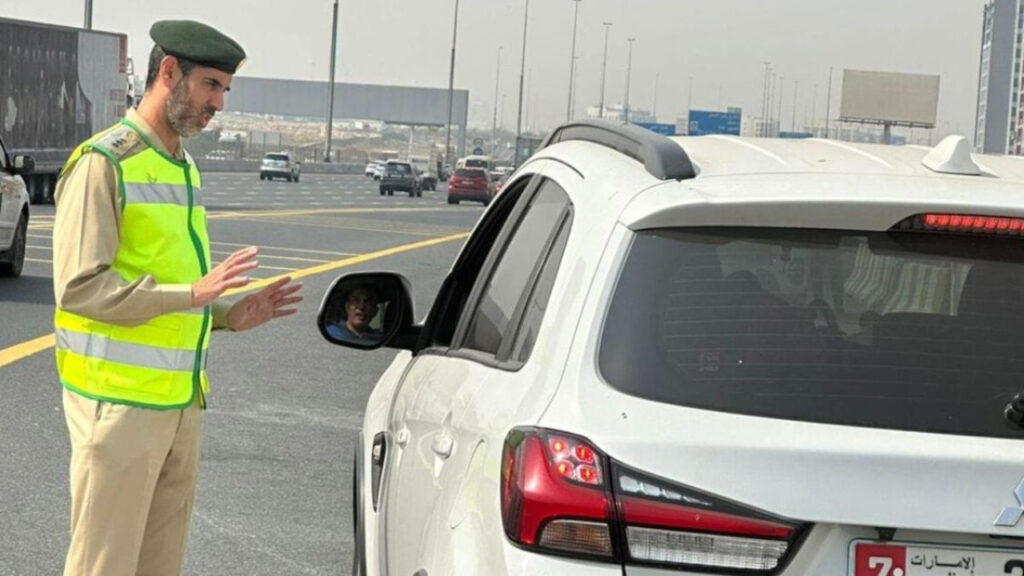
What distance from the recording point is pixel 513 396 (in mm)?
3439

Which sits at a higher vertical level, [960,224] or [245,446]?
[960,224]

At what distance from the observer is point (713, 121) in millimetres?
124562

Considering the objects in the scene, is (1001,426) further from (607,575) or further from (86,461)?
(86,461)

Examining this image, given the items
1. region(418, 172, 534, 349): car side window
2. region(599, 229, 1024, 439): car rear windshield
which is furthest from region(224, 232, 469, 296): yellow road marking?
region(599, 229, 1024, 439): car rear windshield

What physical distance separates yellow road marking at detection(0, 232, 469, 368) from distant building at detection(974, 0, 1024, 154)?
72.2 m

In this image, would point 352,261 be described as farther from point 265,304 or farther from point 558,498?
point 558,498

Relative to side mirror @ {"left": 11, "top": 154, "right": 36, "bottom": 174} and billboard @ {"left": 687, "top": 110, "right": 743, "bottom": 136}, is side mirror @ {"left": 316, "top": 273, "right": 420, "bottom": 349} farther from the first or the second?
billboard @ {"left": 687, "top": 110, "right": 743, "bottom": 136}

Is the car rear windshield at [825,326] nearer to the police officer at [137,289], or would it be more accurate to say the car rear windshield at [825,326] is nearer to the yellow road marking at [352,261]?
the police officer at [137,289]

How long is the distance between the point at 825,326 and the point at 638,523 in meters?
0.51

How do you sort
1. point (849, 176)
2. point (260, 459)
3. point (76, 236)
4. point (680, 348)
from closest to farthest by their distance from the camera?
point (680, 348) → point (849, 176) → point (76, 236) → point (260, 459)

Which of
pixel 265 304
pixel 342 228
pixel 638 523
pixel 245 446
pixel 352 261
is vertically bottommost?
pixel 342 228

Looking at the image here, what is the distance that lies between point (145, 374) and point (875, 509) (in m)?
2.24

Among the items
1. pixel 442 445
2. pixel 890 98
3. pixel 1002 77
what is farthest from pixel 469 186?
pixel 442 445

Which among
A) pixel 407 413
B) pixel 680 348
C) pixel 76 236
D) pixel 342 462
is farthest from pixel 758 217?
pixel 342 462
